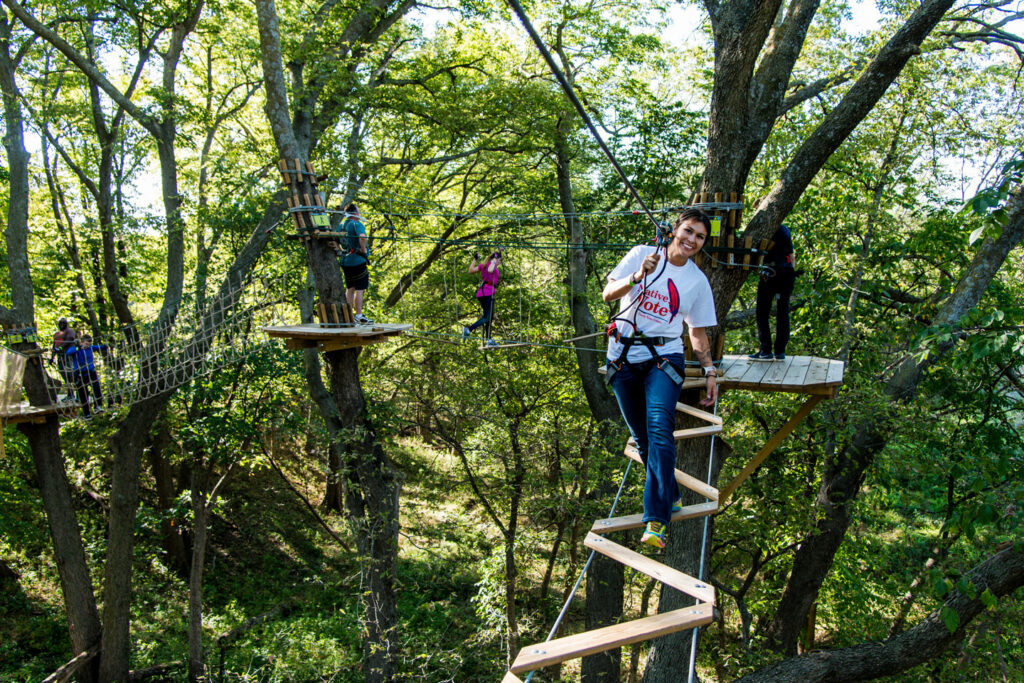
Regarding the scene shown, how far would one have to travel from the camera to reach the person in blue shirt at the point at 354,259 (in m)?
5.55

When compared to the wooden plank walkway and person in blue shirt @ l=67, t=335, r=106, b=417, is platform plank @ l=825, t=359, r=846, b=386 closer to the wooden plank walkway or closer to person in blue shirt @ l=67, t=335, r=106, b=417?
the wooden plank walkway

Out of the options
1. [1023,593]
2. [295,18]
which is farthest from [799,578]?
[295,18]

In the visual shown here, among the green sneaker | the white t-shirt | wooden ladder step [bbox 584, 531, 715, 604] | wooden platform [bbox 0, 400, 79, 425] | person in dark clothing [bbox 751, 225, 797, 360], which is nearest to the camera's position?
wooden ladder step [bbox 584, 531, 715, 604]

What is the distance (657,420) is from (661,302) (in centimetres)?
54

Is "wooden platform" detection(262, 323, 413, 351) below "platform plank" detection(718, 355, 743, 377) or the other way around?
the other way around

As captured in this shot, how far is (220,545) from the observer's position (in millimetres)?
12656

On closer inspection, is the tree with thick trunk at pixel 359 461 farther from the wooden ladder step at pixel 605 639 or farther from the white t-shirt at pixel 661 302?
the wooden ladder step at pixel 605 639

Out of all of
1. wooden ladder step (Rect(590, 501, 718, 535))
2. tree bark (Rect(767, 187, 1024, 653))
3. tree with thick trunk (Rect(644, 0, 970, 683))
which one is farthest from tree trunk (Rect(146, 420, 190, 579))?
wooden ladder step (Rect(590, 501, 718, 535))

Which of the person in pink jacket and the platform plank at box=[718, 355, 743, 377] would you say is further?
the person in pink jacket

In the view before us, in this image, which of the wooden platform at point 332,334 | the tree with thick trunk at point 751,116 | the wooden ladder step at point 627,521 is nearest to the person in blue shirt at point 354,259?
the wooden platform at point 332,334

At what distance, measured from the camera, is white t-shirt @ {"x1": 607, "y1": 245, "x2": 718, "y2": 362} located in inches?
114

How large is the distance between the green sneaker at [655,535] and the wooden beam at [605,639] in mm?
346

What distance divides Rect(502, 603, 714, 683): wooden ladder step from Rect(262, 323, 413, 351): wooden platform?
10.5ft

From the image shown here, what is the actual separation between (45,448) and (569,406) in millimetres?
6209
